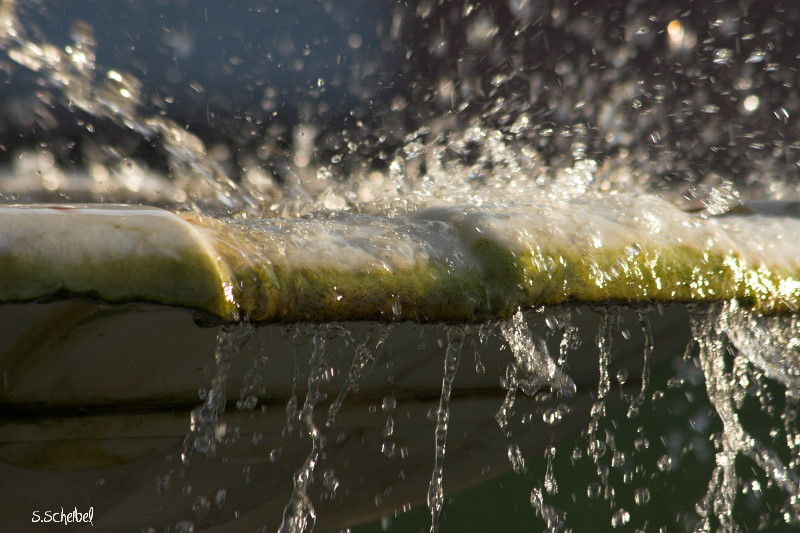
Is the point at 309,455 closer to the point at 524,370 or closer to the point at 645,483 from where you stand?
the point at 524,370

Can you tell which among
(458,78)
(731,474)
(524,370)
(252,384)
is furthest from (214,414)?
(458,78)

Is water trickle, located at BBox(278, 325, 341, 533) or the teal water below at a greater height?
water trickle, located at BBox(278, 325, 341, 533)

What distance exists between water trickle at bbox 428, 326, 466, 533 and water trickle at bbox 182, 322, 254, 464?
14.1 inches

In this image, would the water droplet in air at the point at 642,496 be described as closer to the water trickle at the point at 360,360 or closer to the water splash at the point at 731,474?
the water splash at the point at 731,474

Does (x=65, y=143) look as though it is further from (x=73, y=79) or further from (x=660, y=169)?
(x=660, y=169)

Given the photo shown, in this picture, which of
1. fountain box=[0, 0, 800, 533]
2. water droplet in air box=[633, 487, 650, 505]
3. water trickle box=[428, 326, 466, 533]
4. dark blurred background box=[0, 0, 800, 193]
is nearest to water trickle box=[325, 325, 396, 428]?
fountain box=[0, 0, 800, 533]

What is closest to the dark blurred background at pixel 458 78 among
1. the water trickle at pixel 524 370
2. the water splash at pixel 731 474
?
the water splash at pixel 731 474

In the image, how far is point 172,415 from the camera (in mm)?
1353

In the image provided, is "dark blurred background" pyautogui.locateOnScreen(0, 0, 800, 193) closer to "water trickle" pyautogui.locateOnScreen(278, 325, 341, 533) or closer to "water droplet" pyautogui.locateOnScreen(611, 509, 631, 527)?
"water droplet" pyautogui.locateOnScreen(611, 509, 631, 527)

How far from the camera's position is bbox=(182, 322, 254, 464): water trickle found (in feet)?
3.63

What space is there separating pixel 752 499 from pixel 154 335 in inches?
97.2

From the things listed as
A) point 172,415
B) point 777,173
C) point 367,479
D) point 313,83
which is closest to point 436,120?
point 313,83

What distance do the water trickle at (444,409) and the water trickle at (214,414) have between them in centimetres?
36

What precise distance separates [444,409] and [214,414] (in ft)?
1.71
